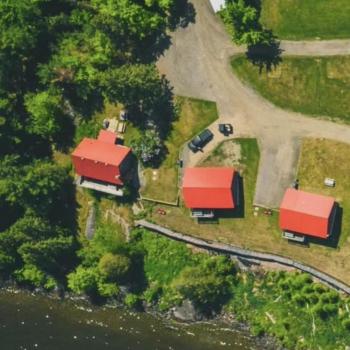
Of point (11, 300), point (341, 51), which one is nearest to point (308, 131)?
point (341, 51)

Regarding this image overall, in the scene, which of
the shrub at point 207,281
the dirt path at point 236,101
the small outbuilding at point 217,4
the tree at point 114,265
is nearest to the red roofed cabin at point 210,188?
the dirt path at point 236,101

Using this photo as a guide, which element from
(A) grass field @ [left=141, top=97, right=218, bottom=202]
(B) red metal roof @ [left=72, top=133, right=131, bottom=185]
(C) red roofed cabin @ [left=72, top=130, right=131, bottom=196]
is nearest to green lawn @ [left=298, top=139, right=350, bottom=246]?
(A) grass field @ [left=141, top=97, right=218, bottom=202]

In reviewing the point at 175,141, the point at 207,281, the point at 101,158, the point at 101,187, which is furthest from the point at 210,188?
the point at 101,187

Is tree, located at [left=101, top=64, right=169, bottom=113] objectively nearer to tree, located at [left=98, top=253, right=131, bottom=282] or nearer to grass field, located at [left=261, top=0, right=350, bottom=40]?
grass field, located at [left=261, top=0, right=350, bottom=40]

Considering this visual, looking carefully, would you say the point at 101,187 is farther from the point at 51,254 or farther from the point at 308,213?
the point at 308,213

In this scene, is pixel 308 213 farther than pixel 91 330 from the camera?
No

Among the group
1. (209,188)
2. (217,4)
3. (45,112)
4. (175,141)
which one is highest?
(217,4)
